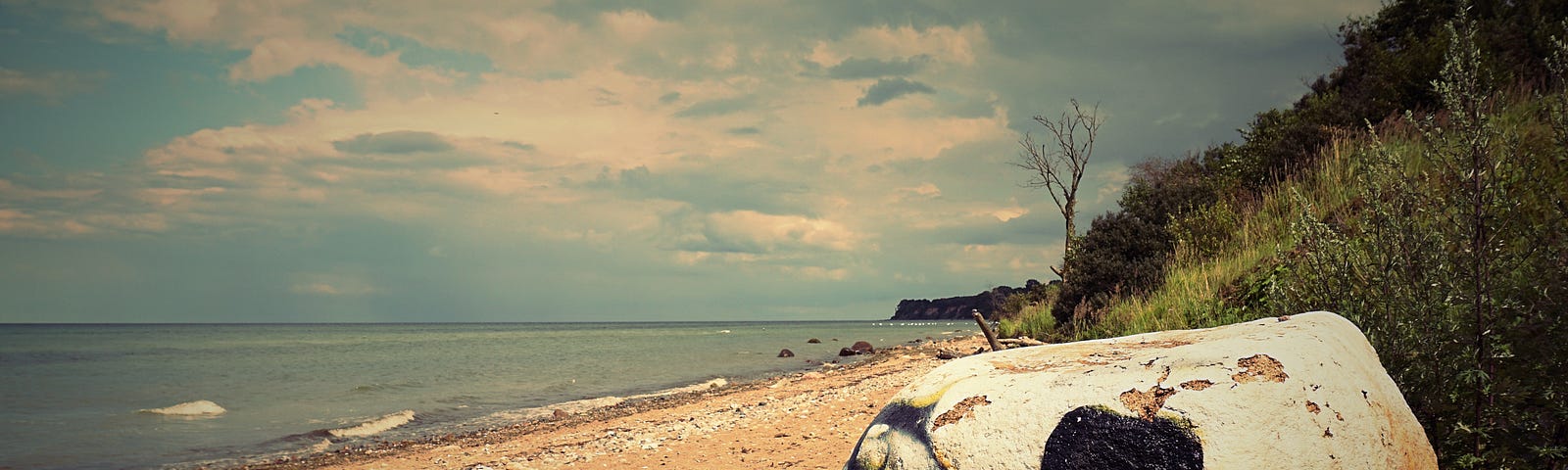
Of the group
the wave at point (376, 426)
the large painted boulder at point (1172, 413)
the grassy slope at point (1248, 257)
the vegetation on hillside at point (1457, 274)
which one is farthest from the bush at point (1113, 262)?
the wave at point (376, 426)

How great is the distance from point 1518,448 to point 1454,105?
6.52 ft

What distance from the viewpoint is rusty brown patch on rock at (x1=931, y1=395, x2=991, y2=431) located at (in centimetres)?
327

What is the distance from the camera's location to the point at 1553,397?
4039 mm

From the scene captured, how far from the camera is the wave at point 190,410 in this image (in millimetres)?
17922

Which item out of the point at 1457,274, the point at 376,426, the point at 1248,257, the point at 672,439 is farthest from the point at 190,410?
the point at 1457,274

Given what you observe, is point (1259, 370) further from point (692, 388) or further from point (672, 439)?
Result: point (692, 388)

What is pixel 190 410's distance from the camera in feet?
60.1

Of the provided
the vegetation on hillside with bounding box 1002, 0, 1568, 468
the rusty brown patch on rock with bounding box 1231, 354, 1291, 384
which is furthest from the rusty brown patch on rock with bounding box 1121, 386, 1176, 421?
the vegetation on hillside with bounding box 1002, 0, 1568, 468

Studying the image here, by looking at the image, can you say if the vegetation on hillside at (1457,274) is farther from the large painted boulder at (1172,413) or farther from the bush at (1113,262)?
the bush at (1113,262)

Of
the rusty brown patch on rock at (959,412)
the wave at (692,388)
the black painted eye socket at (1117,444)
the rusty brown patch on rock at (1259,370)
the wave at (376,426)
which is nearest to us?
the black painted eye socket at (1117,444)

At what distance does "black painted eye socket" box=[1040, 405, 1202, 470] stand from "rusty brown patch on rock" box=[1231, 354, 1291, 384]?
1.26 ft

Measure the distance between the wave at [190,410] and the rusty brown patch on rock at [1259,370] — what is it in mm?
21472

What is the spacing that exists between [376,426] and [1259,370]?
16620 millimetres

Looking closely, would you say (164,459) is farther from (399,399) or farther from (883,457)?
(883,457)
